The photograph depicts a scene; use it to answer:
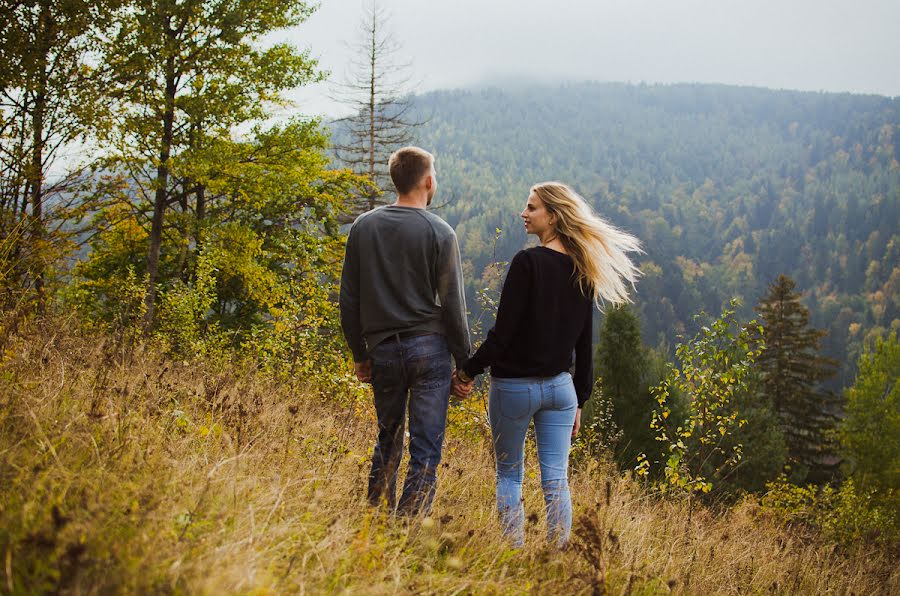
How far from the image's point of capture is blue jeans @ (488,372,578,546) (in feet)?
10.2

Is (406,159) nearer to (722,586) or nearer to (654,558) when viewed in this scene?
(654,558)

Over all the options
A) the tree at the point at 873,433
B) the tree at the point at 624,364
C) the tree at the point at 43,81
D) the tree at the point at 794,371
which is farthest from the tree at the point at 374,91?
the tree at the point at 873,433

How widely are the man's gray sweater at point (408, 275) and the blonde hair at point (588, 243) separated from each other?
1.80 feet

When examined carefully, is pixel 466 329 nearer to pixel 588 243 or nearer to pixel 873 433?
pixel 588 243

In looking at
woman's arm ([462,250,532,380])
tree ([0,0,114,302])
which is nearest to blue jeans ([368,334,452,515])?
woman's arm ([462,250,532,380])

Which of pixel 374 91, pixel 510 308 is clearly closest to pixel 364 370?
pixel 510 308

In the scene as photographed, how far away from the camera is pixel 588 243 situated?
3.16 meters

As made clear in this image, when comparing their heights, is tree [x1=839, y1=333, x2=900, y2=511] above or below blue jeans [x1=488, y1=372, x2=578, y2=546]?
below

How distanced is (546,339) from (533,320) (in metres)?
0.11

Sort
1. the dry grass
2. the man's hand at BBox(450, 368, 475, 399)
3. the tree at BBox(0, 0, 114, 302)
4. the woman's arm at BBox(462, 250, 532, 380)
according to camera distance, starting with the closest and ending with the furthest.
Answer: the dry grass < the woman's arm at BBox(462, 250, 532, 380) < the man's hand at BBox(450, 368, 475, 399) < the tree at BBox(0, 0, 114, 302)

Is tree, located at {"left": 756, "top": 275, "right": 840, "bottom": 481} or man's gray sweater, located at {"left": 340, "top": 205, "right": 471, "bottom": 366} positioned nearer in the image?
man's gray sweater, located at {"left": 340, "top": 205, "right": 471, "bottom": 366}

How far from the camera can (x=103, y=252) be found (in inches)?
599

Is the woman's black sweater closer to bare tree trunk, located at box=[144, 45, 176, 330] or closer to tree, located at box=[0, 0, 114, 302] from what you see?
tree, located at box=[0, 0, 114, 302]

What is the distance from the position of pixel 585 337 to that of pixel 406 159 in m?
1.30
